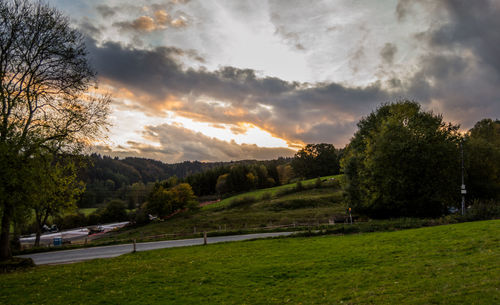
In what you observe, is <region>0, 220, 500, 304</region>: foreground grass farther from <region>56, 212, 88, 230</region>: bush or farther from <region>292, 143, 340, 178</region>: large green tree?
<region>292, 143, 340, 178</region>: large green tree

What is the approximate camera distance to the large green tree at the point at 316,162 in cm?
11544

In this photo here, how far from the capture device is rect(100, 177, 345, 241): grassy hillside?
5219 centimetres

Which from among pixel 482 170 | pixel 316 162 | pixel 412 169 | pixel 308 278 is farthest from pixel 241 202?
pixel 308 278

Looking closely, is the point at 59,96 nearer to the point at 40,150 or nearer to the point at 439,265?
the point at 40,150

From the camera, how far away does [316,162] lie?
117 m

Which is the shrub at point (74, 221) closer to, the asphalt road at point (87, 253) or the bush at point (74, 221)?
the bush at point (74, 221)

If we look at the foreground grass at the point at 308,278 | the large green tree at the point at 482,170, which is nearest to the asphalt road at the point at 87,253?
the foreground grass at the point at 308,278

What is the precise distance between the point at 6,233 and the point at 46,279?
835 cm

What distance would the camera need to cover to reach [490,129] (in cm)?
6788

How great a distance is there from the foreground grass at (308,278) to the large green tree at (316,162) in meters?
98.8

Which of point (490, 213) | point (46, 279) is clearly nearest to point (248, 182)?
point (490, 213)

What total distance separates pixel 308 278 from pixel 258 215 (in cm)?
4846

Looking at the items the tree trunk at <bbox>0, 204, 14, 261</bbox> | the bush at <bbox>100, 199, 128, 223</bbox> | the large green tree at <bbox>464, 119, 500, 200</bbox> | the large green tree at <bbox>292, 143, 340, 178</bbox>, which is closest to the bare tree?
the tree trunk at <bbox>0, 204, 14, 261</bbox>

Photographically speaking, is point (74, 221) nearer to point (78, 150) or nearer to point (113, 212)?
point (113, 212)
